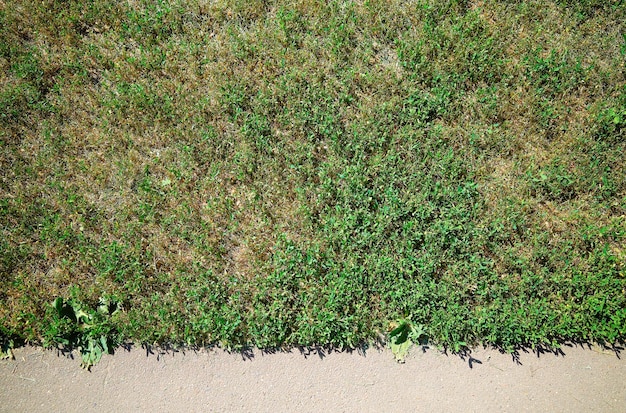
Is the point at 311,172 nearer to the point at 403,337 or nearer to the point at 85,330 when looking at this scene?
the point at 403,337

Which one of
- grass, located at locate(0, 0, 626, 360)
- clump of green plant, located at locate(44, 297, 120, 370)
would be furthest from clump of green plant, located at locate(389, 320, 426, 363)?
clump of green plant, located at locate(44, 297, 120, 370)

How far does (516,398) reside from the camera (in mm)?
3539

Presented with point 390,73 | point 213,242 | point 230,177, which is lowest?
point 213,242

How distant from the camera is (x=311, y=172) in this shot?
4059 millimetres

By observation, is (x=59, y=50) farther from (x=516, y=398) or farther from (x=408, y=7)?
(x=516, y=398)

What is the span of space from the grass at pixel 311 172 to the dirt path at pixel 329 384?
15 centimetres

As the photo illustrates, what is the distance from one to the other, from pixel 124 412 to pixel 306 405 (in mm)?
1360

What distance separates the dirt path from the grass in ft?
0.50

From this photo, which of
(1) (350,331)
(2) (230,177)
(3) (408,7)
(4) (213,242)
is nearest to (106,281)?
(4) (213,242)

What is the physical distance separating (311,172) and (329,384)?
1.68 m

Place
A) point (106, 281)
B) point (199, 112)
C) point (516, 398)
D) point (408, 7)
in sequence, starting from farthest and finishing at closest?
point (408, 7) → point (199, 112) → point (106, 281) → point (516, 398)

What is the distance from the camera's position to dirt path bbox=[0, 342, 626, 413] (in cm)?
354

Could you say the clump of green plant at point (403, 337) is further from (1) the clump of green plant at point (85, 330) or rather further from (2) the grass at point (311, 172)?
(1) the clump of green plant at point (85, 330)

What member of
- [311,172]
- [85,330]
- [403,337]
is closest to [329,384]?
[403,337]
